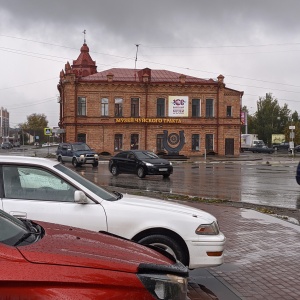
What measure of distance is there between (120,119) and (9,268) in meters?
50.0

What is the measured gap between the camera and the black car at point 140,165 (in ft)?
82.2

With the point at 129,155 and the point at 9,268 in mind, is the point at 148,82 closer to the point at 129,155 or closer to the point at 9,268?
the point at 129,155

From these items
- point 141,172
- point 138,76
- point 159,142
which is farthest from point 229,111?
point 141,172

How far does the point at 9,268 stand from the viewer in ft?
9.12

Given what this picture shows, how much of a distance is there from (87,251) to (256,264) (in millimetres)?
4428

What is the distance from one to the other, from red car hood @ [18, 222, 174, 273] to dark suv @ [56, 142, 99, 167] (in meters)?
32.1

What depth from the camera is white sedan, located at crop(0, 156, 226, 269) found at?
18.9 ft

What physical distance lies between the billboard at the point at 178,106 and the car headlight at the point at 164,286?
1990 inches

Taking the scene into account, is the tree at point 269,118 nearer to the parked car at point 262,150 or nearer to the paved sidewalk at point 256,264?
the parked car at point 262,150

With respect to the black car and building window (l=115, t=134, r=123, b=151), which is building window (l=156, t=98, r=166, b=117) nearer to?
building window (l=115, t=134, r=123, b=151)

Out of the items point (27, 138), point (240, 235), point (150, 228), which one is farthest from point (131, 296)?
point (27, 138)

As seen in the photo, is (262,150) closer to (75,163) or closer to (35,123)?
(75,163)

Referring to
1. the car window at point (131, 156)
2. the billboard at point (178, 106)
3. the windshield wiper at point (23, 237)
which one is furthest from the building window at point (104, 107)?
the windshield wiper at point (23, 237)

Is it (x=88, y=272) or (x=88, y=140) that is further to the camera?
(x=88, y=140)
